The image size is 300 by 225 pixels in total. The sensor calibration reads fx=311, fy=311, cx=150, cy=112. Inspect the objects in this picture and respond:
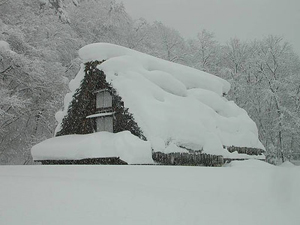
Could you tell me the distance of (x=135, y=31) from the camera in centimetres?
2702

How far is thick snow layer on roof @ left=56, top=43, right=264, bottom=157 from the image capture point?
1116cm

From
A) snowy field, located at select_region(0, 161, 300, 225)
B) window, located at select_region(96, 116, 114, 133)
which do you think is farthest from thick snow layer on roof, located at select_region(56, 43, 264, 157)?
snowy field, located at select_region(0, 161, 300, 225)

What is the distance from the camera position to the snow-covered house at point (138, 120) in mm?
10750

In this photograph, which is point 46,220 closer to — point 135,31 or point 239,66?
point 135,31

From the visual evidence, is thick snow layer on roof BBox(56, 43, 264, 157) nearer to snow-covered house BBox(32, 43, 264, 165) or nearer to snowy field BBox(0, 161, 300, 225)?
snow-covered house BBox(32, 43, 264, 165)

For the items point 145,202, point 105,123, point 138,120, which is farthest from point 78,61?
point 145,202

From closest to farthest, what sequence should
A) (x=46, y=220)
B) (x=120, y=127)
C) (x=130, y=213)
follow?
1. (x=46, y=220)
2. (x=130, y=213)
3. (x=120, y=127)

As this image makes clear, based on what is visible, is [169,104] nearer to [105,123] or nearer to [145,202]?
[105,123]

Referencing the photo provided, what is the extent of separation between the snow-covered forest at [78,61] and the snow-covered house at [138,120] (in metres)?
3.04

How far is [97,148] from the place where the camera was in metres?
11.0

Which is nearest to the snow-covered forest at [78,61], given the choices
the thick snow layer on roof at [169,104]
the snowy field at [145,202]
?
→ the thick snow layer on roof at [169,104]

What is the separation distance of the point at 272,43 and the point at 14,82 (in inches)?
886

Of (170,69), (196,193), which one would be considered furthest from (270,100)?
(196,193)

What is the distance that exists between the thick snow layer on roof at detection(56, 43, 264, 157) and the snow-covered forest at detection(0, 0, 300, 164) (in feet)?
13.2
